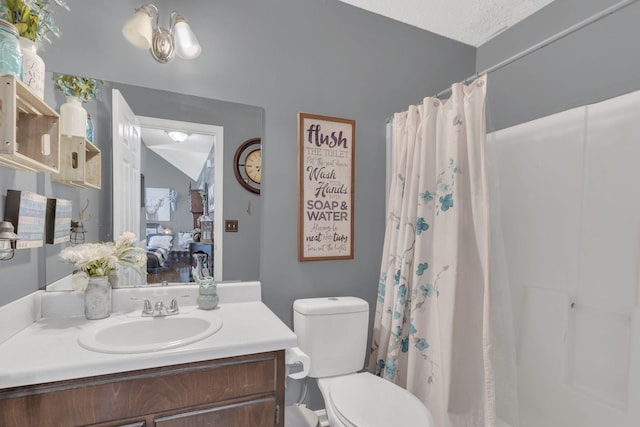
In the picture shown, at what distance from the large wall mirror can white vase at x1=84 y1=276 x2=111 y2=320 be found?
0.64 ft

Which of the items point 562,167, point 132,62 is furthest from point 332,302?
point 132,62

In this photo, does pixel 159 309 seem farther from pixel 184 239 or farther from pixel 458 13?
pixel 458 13

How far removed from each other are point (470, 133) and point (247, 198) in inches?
43.8

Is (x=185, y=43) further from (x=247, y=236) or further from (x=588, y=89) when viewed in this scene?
(x=588, y=89)

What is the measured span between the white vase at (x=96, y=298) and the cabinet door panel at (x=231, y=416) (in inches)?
21.3

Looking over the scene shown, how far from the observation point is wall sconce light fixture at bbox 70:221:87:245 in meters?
1.33

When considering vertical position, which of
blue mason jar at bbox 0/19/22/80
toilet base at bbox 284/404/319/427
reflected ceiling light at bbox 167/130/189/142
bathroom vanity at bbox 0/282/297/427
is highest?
blue mason jar at bbox 0/19/22/80

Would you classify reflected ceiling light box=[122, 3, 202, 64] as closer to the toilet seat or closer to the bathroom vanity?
the bathroom vanity

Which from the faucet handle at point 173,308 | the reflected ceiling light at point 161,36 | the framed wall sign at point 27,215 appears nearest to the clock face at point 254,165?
the reflected ceiling light at point 161,36

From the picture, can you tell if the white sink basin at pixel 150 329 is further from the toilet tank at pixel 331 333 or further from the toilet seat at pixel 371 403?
the toilet seat at pixel 371 403

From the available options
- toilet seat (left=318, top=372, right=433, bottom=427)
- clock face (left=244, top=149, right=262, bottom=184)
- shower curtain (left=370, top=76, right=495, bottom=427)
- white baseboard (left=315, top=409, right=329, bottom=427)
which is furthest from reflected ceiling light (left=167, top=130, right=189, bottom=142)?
white baseboard (left=315, top=409, right=329, bottom=427)

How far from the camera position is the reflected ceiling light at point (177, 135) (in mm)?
1536

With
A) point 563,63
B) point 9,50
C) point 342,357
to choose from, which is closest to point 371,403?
point 342,357

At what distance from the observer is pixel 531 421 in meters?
1.67
